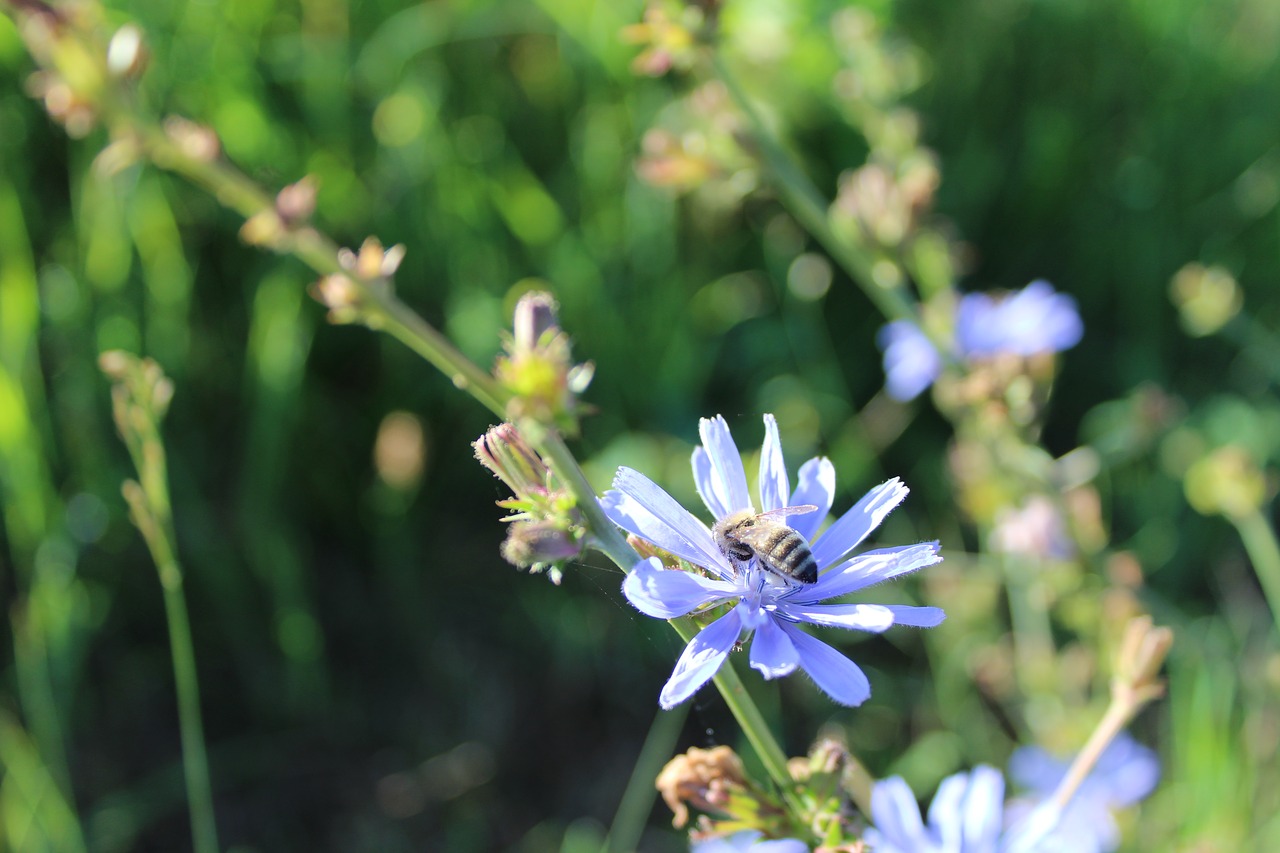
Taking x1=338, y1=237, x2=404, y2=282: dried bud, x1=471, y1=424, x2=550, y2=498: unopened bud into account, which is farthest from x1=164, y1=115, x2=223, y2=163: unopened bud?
x1=471, y1=424, x2=550, y2=498: unopened bud

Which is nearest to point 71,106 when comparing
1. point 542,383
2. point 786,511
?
point 542,383

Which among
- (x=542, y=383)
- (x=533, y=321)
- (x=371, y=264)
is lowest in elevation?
(x=542, y=383)

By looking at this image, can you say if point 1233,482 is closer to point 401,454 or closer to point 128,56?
point 401,454

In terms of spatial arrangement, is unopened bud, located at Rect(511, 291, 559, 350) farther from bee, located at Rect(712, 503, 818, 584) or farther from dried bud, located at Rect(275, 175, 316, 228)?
dried bud, located at Rect(275, 175, 316, 228)

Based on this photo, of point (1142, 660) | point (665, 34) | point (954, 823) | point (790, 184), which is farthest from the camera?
point (790, 184)

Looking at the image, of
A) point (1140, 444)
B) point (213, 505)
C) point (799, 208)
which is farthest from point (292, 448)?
point (1140, 444)

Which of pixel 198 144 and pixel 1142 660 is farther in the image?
pixel 198 144

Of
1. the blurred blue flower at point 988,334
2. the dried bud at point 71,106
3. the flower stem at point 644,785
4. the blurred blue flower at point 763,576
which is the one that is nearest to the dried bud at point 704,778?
the blurred blue flower at point 763,576
